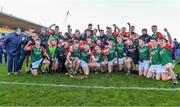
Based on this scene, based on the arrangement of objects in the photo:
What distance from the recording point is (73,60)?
43.1ft

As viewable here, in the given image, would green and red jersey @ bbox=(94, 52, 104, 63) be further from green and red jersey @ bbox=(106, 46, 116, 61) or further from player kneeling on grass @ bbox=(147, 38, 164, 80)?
player kneeling on grass @ bbox=(147, 38, 164, 80)

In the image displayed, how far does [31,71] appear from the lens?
13375 mm

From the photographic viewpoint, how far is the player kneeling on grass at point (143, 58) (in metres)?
12.9

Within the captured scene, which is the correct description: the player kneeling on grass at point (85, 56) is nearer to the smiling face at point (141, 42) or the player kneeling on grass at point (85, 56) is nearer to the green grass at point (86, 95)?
the green grass at point (86, 95)

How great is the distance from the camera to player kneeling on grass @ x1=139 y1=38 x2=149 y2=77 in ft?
42.2

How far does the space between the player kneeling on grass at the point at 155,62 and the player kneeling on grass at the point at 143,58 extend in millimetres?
356

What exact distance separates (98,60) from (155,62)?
2.47 metres

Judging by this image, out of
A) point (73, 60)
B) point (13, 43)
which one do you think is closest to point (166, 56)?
point (73, 60)

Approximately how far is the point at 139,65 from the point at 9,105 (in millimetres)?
6367

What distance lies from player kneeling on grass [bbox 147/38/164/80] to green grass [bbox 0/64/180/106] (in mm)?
573

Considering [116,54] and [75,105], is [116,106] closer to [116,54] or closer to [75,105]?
[75,105]

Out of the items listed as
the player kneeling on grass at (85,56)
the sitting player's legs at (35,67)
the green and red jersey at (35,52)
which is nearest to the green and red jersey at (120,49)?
the player kneeling on grass at (85,56)

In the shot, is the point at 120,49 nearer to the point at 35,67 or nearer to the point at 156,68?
the point at 156,68

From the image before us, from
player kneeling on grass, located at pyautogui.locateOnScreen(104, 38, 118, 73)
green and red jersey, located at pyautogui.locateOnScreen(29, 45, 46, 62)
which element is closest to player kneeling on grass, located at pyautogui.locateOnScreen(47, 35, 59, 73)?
green and red jersey, located at pyautogui.locateOnScreen(29, 45, 46, 62)
